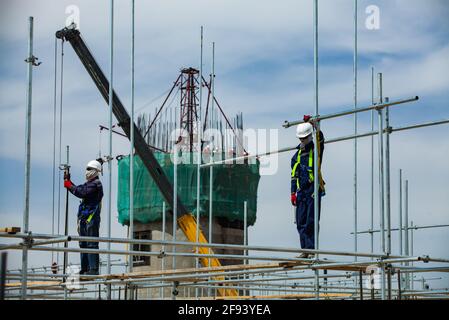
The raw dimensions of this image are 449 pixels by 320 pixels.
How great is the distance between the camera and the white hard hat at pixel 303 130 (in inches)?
454

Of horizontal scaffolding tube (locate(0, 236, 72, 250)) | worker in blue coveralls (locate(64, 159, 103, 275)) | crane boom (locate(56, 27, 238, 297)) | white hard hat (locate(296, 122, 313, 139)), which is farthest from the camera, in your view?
crane boom (locate(56, 27, 238, 297))

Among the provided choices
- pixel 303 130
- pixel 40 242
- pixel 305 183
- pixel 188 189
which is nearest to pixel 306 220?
pixel 305 183

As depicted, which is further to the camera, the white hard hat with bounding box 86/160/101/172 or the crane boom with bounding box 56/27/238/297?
the crane boom with bounding box 56/27/238/297

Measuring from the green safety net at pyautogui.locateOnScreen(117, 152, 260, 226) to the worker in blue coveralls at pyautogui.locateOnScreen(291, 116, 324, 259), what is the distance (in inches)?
471

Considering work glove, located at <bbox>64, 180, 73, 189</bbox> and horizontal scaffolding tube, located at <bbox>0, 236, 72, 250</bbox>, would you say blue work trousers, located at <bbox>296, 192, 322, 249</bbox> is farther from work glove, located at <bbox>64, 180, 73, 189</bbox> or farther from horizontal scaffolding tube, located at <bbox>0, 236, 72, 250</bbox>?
work glove, located at <bbox>64, 180, 73, 189</bbox>

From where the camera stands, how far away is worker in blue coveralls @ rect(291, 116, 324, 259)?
11.4 meters

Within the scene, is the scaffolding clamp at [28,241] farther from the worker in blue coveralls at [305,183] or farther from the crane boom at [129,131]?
the crane boom at [129,131]

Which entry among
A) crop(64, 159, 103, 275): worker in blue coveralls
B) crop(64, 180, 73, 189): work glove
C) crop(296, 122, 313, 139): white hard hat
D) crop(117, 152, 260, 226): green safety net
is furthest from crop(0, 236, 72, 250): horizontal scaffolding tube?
crop(117, 152, 260, 226): green safety net

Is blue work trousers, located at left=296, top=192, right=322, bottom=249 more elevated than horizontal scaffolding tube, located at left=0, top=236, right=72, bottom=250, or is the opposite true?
blue work trousers, located at left=296, top=192, right=322, bottom=249

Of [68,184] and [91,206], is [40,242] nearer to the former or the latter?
[68,184]

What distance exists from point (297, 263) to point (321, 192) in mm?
1151

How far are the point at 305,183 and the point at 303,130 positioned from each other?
0.64 meters
